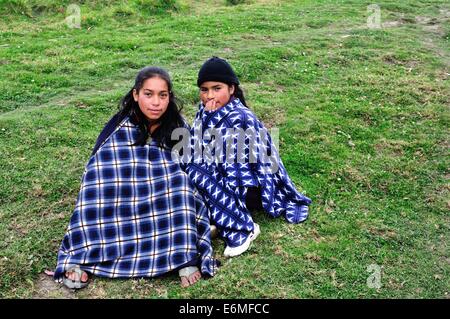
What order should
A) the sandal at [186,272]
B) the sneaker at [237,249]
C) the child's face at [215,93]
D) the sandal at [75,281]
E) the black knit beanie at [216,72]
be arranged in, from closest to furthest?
1. the sandal at [75,281]
2. the sandal at [186,272]
3. the sneaker at [237,249]
4. the black knit beanie at [216,72]
5. the child's face at [215,93]

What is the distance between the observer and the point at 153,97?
4672mm

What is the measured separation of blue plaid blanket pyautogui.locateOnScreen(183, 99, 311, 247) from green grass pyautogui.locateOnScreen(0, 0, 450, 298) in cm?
25

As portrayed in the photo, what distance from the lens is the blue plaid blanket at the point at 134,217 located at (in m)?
4.36

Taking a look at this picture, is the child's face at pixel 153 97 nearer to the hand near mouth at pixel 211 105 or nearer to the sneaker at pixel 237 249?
the hand near mouth at pixel 211 105

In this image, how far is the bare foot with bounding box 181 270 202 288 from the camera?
4293 mm

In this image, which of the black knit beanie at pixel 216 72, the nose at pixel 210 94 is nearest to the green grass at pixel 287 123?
the nose at pixel 210 94

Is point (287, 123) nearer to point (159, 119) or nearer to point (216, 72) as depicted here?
point (216, 72)

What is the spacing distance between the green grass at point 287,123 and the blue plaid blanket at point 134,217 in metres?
0.20

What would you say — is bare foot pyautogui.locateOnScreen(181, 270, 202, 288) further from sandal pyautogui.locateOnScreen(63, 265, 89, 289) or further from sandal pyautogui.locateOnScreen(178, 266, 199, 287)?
sandal pyautogui.locateOnScreen(63, 265, 89, 289)

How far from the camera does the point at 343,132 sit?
24.5 ft

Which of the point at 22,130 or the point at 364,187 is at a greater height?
the point at 22,130
